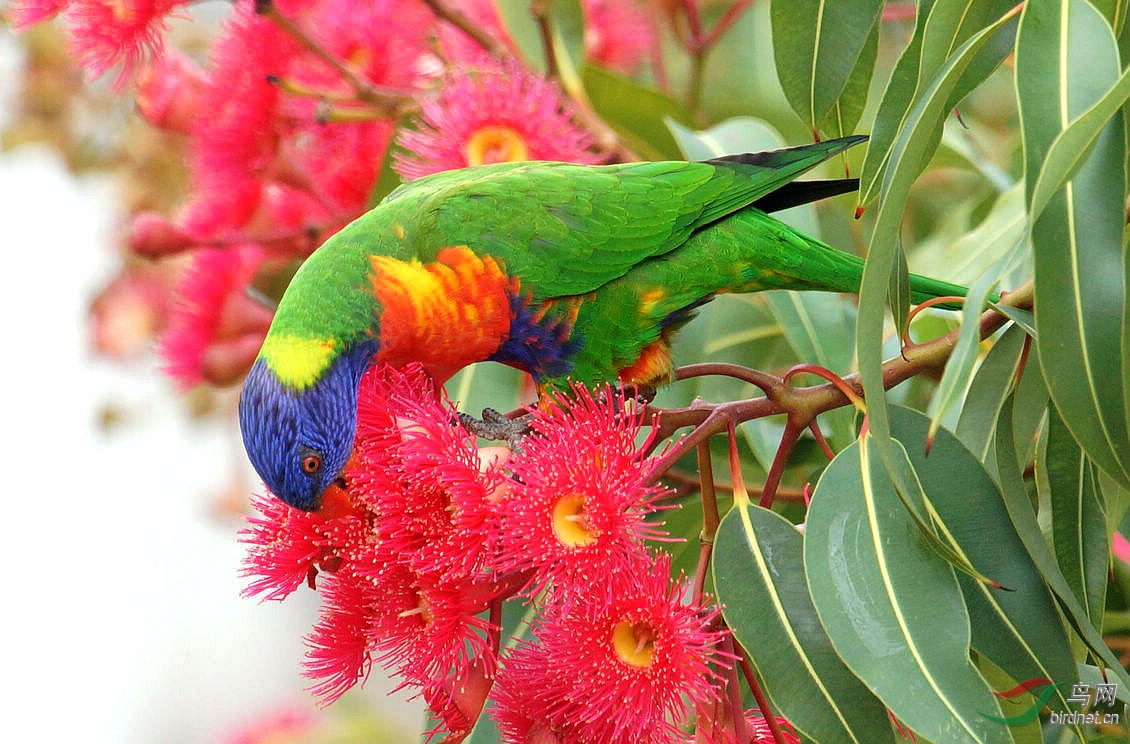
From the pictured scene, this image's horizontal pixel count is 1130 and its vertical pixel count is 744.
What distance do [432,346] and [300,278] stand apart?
6.3 inches

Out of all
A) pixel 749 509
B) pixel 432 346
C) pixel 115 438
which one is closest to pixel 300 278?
pixel 432 346

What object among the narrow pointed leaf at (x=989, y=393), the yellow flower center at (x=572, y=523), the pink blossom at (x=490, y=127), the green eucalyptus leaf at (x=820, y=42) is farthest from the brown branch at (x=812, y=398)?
the pink blossom at (x=490, y=127)

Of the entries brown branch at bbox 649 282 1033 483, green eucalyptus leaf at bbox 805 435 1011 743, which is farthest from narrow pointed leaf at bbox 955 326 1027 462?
green eucalyptus leaf at bbox 805 435 1011 743

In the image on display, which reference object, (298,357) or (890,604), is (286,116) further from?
(890,604)

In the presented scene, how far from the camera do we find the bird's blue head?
3.03ft

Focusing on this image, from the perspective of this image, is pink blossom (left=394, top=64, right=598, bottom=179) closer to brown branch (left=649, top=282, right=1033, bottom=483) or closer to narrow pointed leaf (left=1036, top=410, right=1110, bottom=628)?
brown branch (left=649, top=282, right=1033, bottom=483)

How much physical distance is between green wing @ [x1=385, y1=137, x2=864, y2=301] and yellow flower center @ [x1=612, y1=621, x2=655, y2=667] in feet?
1.53

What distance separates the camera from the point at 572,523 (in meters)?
0.81

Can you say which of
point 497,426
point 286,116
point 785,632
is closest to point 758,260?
point 497,426

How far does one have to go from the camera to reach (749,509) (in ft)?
3.02

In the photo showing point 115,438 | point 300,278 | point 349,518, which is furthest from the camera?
point 115,438

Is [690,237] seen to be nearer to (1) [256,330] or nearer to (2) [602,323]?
(2) [602,323]

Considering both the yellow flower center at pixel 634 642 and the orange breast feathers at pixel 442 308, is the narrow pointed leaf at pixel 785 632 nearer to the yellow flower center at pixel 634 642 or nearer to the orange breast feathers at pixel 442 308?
the yellow flower center at pixel 634 642

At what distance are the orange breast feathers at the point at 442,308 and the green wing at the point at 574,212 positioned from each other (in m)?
0.02
